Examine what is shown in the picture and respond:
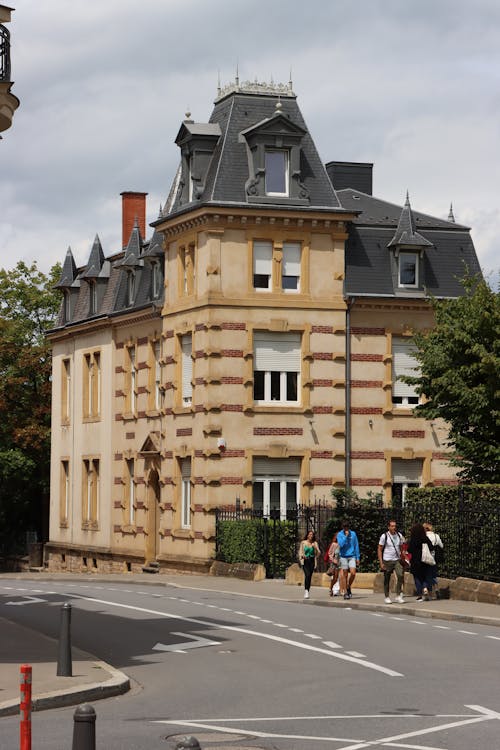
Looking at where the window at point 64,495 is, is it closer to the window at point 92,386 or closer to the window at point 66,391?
the window at point 66,391

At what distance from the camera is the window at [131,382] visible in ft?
173

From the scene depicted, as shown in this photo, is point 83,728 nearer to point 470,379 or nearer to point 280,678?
point 280,678

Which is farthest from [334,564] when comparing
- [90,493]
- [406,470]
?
[90,493]

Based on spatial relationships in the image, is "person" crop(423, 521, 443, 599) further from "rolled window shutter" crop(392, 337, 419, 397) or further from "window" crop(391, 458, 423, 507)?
"rolled window shutter" crop(392, 337, 419, 397)

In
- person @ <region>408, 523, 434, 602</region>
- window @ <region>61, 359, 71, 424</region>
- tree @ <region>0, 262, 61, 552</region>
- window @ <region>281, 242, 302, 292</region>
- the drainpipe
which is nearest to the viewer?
person @ <region>408, 523, 434, 602</region>

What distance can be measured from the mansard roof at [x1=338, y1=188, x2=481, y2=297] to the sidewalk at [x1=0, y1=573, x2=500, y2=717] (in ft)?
34.9

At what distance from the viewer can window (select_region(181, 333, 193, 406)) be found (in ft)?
152

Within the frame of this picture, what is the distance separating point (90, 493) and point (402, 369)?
14.6 metres

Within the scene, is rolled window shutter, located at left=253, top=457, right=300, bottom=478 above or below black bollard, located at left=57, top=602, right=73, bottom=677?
above

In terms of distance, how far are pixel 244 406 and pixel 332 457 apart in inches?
120

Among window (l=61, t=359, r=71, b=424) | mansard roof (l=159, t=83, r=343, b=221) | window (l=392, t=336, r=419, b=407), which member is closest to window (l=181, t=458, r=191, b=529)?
window (l=392, t=336, r=419, b=407)

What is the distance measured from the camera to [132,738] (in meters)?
13.4

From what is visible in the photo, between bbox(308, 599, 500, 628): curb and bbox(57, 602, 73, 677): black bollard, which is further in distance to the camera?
bbox(308, 599, 500, 628): curb

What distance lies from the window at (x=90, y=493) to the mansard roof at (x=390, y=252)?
1365 cm
